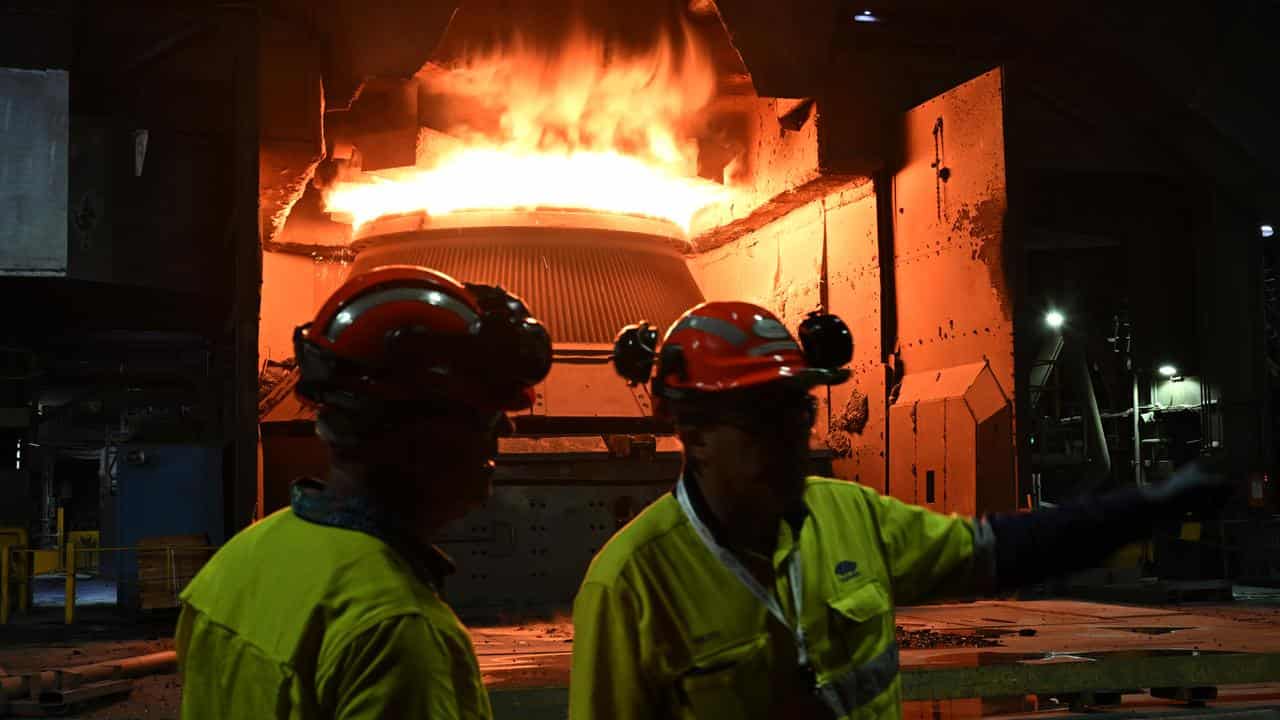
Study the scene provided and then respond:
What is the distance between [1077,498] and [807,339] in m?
0.58

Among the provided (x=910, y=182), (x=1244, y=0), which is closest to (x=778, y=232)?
(x=910, y=182)

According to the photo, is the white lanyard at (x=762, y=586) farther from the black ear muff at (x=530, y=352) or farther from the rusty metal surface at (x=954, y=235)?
the rusty metal surface at (x=954, y=235)

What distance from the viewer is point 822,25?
31.8 feet

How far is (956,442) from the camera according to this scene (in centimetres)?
877

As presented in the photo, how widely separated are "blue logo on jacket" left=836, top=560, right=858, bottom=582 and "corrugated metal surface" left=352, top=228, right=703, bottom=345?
25.6ft

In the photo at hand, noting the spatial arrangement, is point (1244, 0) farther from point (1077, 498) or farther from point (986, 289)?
point (1077, 498)

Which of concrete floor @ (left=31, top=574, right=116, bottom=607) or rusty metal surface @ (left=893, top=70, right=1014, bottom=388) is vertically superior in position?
rusty metal surface @ (left=893, top=70, right=1014, bottom=388)

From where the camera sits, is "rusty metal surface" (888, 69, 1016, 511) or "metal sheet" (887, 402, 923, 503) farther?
"metal sheet" (887, 402, 923, 503)

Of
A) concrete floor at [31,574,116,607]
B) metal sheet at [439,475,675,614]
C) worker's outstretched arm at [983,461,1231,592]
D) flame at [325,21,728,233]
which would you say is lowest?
concrete floor at [31,574,116,607]

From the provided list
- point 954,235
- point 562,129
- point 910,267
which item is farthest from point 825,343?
point 562,129

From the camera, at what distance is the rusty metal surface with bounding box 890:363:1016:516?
859 cm

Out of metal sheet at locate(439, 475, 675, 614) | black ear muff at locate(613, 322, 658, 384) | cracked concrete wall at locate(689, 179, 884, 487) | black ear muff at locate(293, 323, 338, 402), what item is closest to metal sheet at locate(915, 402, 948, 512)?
cracked concrete wall at locate(689, 179, 884, 487)

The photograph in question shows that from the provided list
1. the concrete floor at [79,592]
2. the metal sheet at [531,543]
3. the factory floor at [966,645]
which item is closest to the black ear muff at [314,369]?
the factory floor at [966,645]

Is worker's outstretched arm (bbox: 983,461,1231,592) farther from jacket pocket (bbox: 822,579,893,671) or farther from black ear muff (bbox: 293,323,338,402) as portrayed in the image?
black ear muff (bbox: 293,323,338,402)
